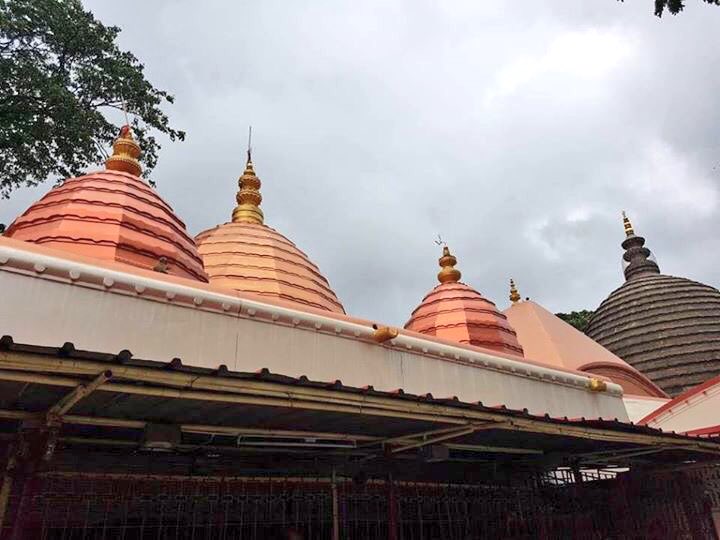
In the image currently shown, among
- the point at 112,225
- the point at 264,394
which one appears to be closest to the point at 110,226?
the point at 112,225

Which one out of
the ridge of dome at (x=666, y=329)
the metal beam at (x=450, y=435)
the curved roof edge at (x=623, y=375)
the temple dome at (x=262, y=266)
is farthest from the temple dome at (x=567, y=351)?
the metal beam at (x=450, y=435)

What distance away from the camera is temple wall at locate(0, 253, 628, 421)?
5.90m

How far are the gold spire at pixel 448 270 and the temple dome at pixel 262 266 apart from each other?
3.69 meters

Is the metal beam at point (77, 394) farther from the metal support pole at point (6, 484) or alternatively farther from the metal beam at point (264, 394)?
the metal support pole at point (6, 484)

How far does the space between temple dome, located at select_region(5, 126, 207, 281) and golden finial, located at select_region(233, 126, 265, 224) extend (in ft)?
15.3

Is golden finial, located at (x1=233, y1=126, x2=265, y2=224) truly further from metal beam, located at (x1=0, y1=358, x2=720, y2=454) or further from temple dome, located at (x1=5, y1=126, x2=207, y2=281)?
metal beam, located at (x1=0, y1=358, x2=720, y2=454)

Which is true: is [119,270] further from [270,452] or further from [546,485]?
[546,485]

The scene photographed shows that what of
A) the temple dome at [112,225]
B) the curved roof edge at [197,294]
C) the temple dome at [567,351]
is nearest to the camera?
the curved roof edge at [197,294]

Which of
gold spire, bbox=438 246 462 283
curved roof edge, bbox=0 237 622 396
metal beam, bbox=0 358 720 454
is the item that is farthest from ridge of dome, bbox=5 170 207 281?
gold spire, bbox=438 246 462 283

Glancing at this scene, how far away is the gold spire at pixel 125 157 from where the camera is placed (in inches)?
437

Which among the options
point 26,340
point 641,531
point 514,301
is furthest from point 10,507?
point 514,301

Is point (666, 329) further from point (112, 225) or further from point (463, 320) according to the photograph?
point (112, 225)

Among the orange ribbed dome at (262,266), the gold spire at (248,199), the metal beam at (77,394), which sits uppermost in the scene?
the gold spire at (248,199)

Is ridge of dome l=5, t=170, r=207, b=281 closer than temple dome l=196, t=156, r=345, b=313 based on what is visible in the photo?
Yes
